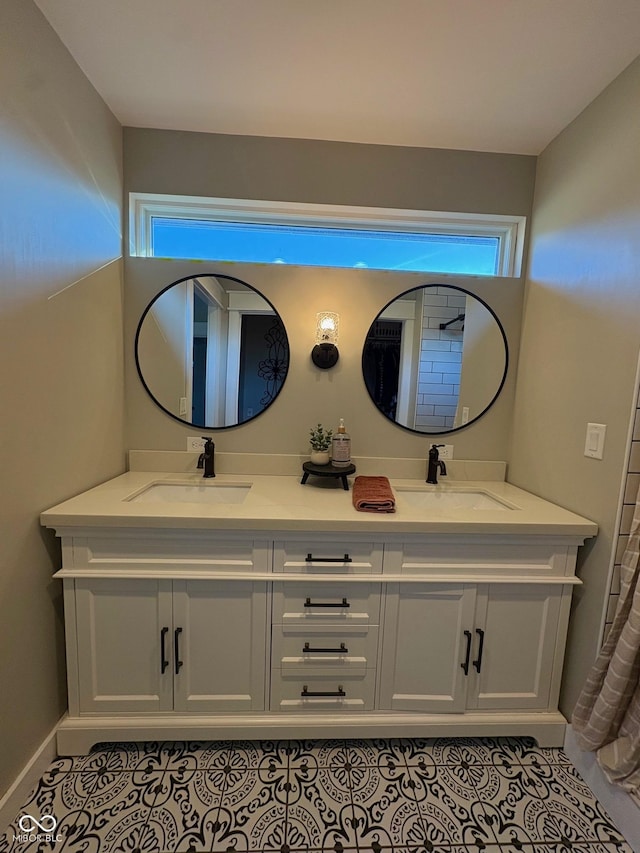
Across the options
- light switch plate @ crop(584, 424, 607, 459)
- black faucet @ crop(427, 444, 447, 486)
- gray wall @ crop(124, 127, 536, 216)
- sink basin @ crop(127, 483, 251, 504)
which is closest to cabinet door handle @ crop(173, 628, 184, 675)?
sink basin @ crop(127, 483, 251, 504)

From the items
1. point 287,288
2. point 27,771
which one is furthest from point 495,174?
point 27,771

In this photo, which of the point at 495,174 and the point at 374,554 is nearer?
the point at 374,554

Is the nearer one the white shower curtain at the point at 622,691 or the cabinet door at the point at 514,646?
the white shower curtain at the point at 622,691

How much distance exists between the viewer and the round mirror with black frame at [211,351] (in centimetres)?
184

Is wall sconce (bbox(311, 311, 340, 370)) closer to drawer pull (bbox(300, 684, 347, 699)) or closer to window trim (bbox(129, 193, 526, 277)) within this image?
window trim (bbox(129, 193, 526, 277))

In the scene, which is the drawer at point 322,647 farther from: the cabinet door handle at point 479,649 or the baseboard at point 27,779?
the baseboard at point 27,779

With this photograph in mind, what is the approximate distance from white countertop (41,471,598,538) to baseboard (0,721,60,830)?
0.76m

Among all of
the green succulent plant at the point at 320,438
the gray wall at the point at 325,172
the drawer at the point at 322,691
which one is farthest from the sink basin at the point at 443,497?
the gray wall at the point at 325,172

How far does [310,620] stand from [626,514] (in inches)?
45.9

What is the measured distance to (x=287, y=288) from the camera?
184cm

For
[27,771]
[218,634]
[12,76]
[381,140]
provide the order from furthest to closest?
[381,140] < [218,634] < [27,771] < [12,76]

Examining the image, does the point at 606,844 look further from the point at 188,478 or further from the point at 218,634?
the point at 188,478

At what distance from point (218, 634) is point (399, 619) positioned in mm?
A: 676

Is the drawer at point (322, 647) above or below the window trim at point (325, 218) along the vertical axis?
below
